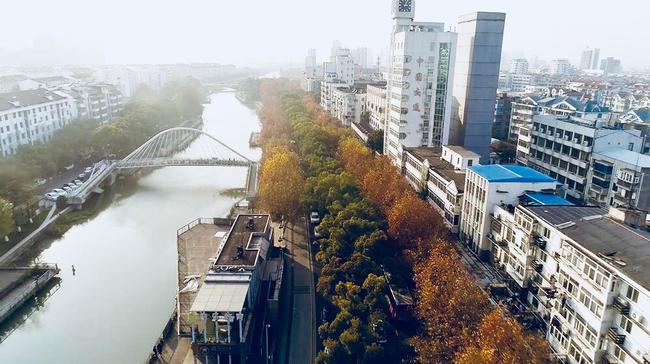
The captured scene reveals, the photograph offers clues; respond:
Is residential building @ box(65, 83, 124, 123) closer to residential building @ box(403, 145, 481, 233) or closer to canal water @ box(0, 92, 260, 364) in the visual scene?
canal water @ box(0, 92, 260, 364)

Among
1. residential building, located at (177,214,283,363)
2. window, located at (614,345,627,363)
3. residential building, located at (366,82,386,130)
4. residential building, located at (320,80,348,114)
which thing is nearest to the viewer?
window, located at (614,345,627,363)

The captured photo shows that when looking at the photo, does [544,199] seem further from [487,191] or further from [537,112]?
[537,112]

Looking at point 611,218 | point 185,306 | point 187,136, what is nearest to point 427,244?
point 611,218

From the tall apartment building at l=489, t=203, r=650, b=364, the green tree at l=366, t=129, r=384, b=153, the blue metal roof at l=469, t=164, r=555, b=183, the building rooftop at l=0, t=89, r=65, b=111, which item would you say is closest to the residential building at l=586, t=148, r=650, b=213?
the blue metal roof at l=469, t=164, r=555, b=183

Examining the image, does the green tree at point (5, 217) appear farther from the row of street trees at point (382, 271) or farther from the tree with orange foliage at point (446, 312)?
the tree with orange foliage at point (446, 312)

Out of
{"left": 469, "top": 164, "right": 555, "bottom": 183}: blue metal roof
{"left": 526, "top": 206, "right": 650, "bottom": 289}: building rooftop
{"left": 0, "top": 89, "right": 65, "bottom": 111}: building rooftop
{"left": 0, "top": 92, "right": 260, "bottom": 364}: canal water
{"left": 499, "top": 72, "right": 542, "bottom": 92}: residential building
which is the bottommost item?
{"left": 0, "top": 92, "right": 260, "bottom": 364}: canal water

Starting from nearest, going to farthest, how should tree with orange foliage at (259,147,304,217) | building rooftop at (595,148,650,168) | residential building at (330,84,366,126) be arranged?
A: building rooftop at (595,148,650,168) < tree with orange foliage at (259,147,304,217) < residential building at (330,84,366,126)

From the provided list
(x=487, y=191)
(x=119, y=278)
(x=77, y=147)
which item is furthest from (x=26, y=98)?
(x=487, y=191)
